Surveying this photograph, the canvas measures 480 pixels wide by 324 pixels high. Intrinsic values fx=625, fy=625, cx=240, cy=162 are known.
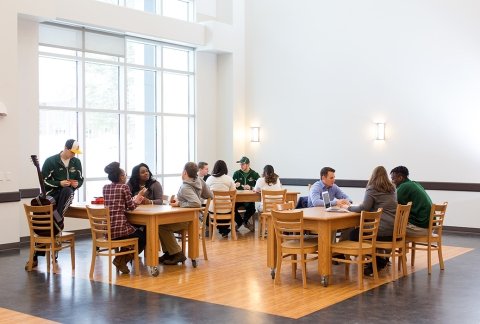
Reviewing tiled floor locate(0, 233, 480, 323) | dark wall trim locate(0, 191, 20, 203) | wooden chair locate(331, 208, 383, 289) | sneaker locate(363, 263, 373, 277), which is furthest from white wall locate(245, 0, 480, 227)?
dark wall trim locate(0, 191, 20, 203)

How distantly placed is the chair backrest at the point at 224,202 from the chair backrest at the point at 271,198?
0.49 meters

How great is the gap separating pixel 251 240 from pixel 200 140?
3830 mm

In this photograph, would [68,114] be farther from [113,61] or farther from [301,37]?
[301,37]

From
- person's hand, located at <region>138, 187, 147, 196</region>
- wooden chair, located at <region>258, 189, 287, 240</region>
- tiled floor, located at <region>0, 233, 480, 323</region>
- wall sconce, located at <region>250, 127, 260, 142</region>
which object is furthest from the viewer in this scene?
wall sconce, located at <region>250, 127, 260, 142</region>

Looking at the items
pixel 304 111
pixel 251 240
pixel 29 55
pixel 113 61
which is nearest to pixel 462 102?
pixel 304 111

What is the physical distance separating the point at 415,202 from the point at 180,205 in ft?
9.37

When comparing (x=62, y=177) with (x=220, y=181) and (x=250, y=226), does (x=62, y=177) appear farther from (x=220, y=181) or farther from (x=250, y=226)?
(x=250, y=226)

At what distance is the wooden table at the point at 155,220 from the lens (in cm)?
720

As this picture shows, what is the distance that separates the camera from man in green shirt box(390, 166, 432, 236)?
7.46 metres

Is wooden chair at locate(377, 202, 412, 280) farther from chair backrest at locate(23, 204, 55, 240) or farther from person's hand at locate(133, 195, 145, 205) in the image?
chair backrest at locate(23, 204, 55, 240)

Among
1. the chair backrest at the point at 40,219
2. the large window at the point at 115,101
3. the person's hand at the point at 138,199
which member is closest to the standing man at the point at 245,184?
the large window at the point at 115,101

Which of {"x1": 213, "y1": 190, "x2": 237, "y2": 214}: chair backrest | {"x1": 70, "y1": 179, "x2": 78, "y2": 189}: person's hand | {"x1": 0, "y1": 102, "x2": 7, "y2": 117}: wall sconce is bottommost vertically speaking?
{"x1": 213, "y1": 190, "x2": 237, "y2": 214}: chair backrest

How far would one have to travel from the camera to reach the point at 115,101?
1171cm

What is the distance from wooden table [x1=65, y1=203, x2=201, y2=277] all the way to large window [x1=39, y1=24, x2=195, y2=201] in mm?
3447
